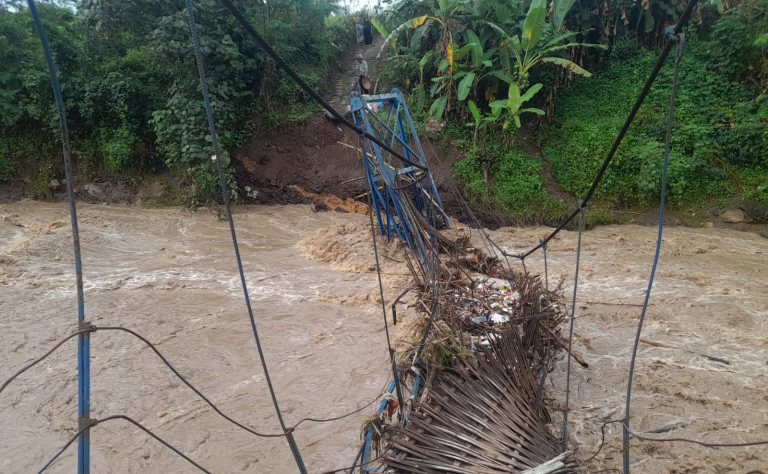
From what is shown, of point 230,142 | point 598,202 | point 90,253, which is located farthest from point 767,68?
point 90,253

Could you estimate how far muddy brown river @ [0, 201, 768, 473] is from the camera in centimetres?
316

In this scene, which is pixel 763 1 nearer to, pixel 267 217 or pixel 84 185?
pixel 267 217

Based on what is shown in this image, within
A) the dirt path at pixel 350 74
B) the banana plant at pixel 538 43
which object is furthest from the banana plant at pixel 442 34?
the dirt path at pixel 350 74

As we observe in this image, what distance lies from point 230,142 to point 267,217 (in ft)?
5.61

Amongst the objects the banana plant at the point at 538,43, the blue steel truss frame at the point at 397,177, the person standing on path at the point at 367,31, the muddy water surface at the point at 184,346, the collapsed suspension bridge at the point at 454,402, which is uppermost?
the person standing on path at the point at 367,31

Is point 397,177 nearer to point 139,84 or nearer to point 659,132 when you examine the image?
point 659,132

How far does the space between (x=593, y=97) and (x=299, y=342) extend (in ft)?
25.1

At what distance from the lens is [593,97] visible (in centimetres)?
913

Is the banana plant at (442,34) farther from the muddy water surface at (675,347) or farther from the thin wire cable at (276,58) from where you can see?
the thin wire cable at (276,58)

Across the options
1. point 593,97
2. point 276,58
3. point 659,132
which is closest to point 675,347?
point 276,58

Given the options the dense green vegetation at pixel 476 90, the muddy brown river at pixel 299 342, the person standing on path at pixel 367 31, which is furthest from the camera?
the person standing on path at pixel 367 31

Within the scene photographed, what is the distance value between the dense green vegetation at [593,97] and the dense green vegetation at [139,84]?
2662mm

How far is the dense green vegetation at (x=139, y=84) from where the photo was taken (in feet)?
27.1

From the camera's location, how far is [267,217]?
8516 millimetres
